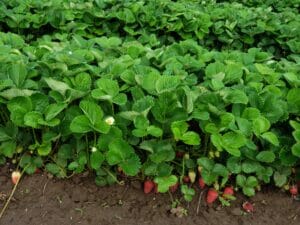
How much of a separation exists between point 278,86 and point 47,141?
1.32 metres

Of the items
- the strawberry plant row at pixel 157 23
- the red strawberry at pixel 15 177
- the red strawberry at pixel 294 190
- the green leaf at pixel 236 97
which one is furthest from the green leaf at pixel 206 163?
the strawberry plant row at pixel 157 23

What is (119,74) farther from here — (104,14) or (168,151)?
(104,14)

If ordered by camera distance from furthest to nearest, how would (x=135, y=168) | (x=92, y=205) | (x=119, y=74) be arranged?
(x=119, y=74) → (x=92, y=205) → (x=135, y=168)

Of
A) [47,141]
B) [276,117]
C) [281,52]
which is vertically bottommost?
[281,52]

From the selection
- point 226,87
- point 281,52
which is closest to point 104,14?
point 281,52

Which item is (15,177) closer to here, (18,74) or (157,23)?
(18,74)

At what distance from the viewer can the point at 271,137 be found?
2311mm

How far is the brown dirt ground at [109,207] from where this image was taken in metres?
2.36

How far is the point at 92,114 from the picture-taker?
7.49 feet

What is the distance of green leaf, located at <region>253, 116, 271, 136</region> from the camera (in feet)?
7.63

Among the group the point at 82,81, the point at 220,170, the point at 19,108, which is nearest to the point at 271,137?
the point at 220,170

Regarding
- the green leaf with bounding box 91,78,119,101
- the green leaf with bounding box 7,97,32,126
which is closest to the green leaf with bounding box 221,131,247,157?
the green leaf with bounding box 91,78,119,101

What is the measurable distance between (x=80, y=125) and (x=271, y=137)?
94cm

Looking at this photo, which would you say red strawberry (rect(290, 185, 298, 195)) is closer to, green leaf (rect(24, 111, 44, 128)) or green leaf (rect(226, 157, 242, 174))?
green leaf (rect(226, 157, 242, 174))
